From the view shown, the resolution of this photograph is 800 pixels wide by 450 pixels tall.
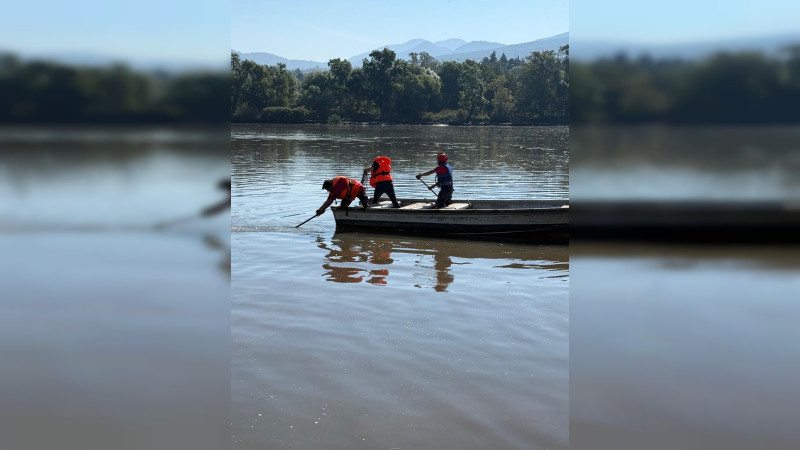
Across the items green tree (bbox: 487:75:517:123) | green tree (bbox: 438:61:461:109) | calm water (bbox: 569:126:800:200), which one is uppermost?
green tree (bbox: 438:61:461:109)

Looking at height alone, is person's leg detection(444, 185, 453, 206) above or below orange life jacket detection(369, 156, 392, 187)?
below

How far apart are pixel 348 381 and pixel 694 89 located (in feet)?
15.5

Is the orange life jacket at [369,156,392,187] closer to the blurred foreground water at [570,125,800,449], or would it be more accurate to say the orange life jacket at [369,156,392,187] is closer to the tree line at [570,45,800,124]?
the blurred foreground water at [570,125,800,449]

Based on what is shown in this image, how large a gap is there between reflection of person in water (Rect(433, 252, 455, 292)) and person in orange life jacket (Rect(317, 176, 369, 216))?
288 cm

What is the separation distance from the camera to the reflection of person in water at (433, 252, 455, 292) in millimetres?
10352

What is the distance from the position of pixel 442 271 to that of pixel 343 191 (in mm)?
4260

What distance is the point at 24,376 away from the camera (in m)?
5.50

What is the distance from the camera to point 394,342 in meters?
7.39

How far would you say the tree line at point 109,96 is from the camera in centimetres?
176

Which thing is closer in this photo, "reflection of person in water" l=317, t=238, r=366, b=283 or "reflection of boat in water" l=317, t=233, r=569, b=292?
"reflection of person in water" l=317, t=238, r=366, b=283

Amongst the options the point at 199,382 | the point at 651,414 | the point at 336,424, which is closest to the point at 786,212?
the point at 651,414

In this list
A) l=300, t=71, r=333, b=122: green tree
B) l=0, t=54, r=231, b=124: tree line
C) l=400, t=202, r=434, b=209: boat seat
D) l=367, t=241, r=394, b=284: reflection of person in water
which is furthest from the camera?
l=300, t=71, r=333, b=122: green tree

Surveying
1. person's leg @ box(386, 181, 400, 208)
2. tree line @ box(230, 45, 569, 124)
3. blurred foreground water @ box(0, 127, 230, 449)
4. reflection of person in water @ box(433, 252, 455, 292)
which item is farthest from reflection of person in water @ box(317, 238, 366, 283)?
tree line @ box(230, 45, 569, 124)

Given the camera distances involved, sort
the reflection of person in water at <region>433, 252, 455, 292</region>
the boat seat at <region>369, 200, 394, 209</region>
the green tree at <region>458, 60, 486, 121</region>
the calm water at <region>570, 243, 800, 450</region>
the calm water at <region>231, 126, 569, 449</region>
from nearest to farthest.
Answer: the calm water at <region>570, 243, 800, 450</region>
the calm water at <region>231, 126, 569, 449</region>
the reflection of person in water at <region>433, 252, 455, 292</region>
the boat seat at <region>369, 200, 394, 209</region>
the green tree at <region>458, 60, 486, 121</region>
